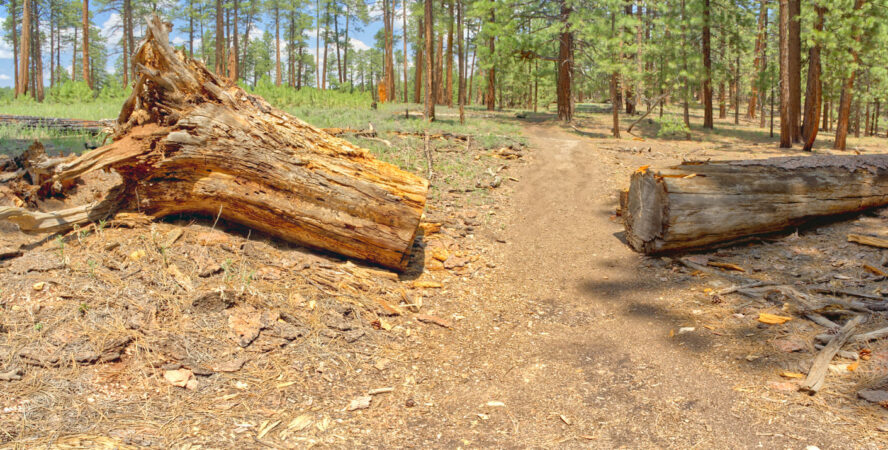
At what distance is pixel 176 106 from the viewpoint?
4945 mm

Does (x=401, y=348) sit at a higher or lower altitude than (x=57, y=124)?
lower

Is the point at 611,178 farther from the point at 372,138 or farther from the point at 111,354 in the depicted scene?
the point at 111,354

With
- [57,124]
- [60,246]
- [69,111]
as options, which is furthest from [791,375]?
[69,111]

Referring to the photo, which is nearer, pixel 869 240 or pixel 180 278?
pixel 180 278

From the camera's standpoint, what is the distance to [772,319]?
13.7 feet

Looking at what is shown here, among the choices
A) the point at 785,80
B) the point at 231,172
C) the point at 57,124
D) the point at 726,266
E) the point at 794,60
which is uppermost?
the point at 794,60

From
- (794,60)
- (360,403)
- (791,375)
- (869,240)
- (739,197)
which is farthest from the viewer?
(794,60)

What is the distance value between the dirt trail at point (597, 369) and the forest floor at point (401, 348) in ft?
0.06

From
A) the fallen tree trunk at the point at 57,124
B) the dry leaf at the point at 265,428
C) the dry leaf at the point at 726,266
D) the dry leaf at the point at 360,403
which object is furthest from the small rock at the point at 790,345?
the fallen tree trunk at the point at 57,124

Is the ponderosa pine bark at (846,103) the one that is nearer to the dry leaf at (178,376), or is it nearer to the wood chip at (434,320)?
the wood chip at (434,320)

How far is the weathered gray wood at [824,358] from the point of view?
3209 millimetres

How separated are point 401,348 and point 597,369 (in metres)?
1.58

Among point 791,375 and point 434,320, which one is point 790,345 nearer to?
point 791,375

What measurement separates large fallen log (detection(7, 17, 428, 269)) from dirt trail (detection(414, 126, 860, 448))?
160 cm
